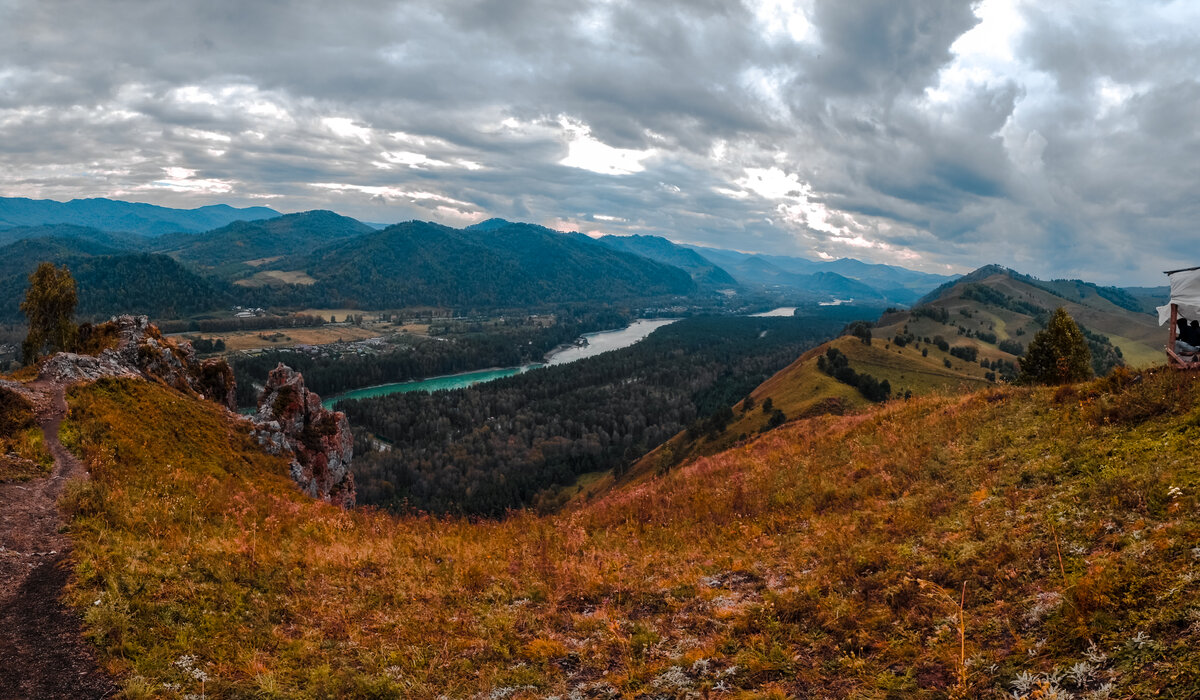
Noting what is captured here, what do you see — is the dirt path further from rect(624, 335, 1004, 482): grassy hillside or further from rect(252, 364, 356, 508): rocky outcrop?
rect(624, 335, 1004, 482): grassy hillside

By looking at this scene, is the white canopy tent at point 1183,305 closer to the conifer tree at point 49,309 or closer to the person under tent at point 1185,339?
the person under tent at point 1185,339

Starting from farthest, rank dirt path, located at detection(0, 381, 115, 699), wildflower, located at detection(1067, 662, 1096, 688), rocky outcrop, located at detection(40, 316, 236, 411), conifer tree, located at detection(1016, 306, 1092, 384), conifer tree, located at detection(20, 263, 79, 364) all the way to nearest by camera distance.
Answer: conifer tree, located at detection(20, 263, 79, 364) → conifer tree, located at detection(1016, 306, 1092, 384) → rocky outcrop, located at detection(40, 316, 236, 411) → dirt path, located at detection(0, 381, 115, 699) → wildflower, located at detection(1067, 662, 1096, 688)

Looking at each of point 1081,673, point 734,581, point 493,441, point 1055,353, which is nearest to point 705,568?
point 734,581

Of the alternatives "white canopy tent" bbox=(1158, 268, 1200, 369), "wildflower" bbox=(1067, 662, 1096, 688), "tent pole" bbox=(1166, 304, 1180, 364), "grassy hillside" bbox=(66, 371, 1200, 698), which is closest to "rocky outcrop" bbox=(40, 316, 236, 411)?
"grassy hillside" bbox=(66, 371, 1200, 698)

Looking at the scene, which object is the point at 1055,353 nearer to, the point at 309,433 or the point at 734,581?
the point at 734,581

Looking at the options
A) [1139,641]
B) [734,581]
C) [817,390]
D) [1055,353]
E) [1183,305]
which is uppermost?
[1183,305]

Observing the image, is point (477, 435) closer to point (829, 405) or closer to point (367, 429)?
point (367, 429)
